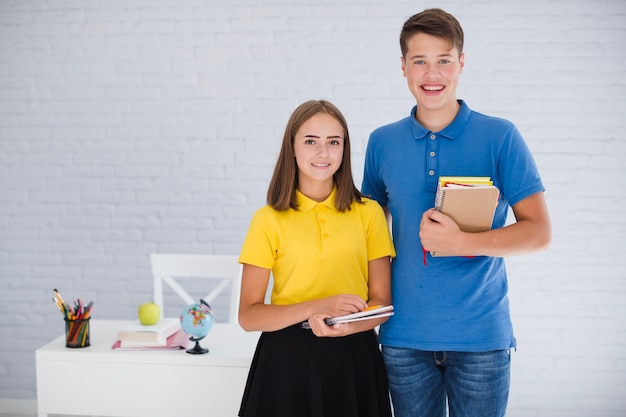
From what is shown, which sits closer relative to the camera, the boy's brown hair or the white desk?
the boy's brown hair

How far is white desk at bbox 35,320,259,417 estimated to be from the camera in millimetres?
1894

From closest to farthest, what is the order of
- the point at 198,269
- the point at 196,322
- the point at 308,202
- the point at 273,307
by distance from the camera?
the point at 273,307, the point at 308,202, the point at 196,322, the point at 198,269

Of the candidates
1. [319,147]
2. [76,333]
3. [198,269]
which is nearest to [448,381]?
[319,147]

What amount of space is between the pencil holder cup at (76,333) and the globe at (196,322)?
34 centimetres

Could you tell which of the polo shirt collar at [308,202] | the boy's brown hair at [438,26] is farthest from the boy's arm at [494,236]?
the boy's brown hair at [438,26]

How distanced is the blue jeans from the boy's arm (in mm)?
267

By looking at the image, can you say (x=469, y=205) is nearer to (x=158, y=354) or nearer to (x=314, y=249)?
(x=314, y=249)

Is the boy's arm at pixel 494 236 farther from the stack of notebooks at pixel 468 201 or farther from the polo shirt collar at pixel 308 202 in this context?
the polo shirt collar at pixel 308 202

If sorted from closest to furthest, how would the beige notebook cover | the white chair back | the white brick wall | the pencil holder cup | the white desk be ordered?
1. the beige notebook cover
2. the white desk
3. the pencil holder cup
4. the white chair back
5. the white brick wall

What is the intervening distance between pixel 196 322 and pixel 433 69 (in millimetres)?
1048

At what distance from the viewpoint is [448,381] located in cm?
154

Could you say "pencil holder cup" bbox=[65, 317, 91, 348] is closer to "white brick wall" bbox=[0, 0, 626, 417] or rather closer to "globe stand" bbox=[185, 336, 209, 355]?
"globe stand" bbox=[185, 336, 209, 355]

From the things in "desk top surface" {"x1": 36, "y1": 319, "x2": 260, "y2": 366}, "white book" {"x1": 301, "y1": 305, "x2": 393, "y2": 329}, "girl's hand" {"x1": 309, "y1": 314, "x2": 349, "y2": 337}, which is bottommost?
"desk top surface" {"x1": 36, "y1": 319, "x2": 260, "y2": 366}

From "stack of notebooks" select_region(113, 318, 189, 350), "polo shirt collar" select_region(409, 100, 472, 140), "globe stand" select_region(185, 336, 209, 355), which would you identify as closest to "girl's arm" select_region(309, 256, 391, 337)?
"polo shirt collar" select_region(409, 100, 472, 140)
